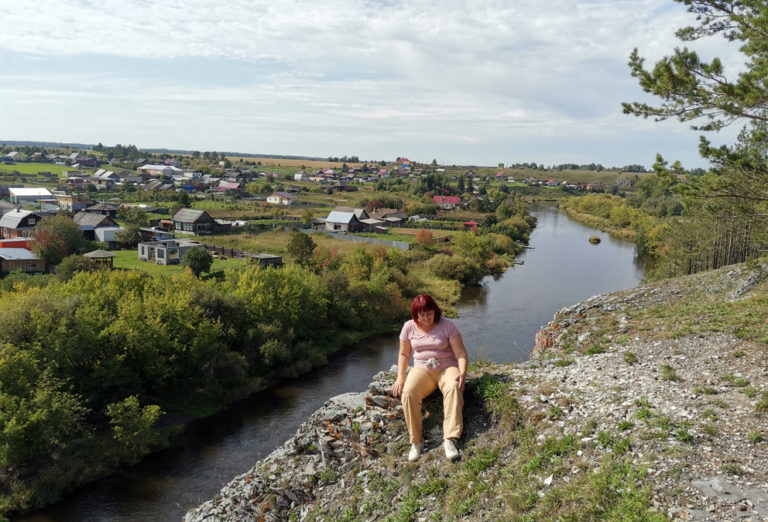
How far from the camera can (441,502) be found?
8336 millimetres

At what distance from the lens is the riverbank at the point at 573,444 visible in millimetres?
6887

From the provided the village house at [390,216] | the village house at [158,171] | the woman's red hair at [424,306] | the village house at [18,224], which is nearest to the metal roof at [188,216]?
the village house at [18,224]

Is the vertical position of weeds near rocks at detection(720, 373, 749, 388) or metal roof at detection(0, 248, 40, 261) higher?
weeds near rocks at detection(720, 373, 749, 388)

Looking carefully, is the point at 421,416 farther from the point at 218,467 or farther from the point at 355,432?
the point at 218,467

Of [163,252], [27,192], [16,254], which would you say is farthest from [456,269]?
[27,192]

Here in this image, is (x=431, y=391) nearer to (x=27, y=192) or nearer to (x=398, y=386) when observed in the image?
(x=398, y=386)

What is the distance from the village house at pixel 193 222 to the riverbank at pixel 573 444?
59.1 m

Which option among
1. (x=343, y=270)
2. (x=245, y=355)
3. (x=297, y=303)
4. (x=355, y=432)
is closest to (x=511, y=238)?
(x=343, y=270)

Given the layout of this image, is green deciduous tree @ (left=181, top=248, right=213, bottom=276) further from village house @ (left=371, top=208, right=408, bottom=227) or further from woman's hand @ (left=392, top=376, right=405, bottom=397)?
village house @ (left=371, top=208, right=408, bottom=227)

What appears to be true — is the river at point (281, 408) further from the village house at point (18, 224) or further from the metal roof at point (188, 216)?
the village house at point (18, 224)

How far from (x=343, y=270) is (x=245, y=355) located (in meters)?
16.2

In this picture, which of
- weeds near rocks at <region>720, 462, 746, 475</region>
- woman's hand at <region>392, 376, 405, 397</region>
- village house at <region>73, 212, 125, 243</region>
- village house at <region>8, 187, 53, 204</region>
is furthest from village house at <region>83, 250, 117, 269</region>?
village house at <region>8, 187, 53, 204</region>

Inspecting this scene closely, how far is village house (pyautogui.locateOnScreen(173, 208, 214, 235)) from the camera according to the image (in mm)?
66625

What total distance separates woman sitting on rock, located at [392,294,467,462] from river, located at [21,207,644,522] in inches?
316
